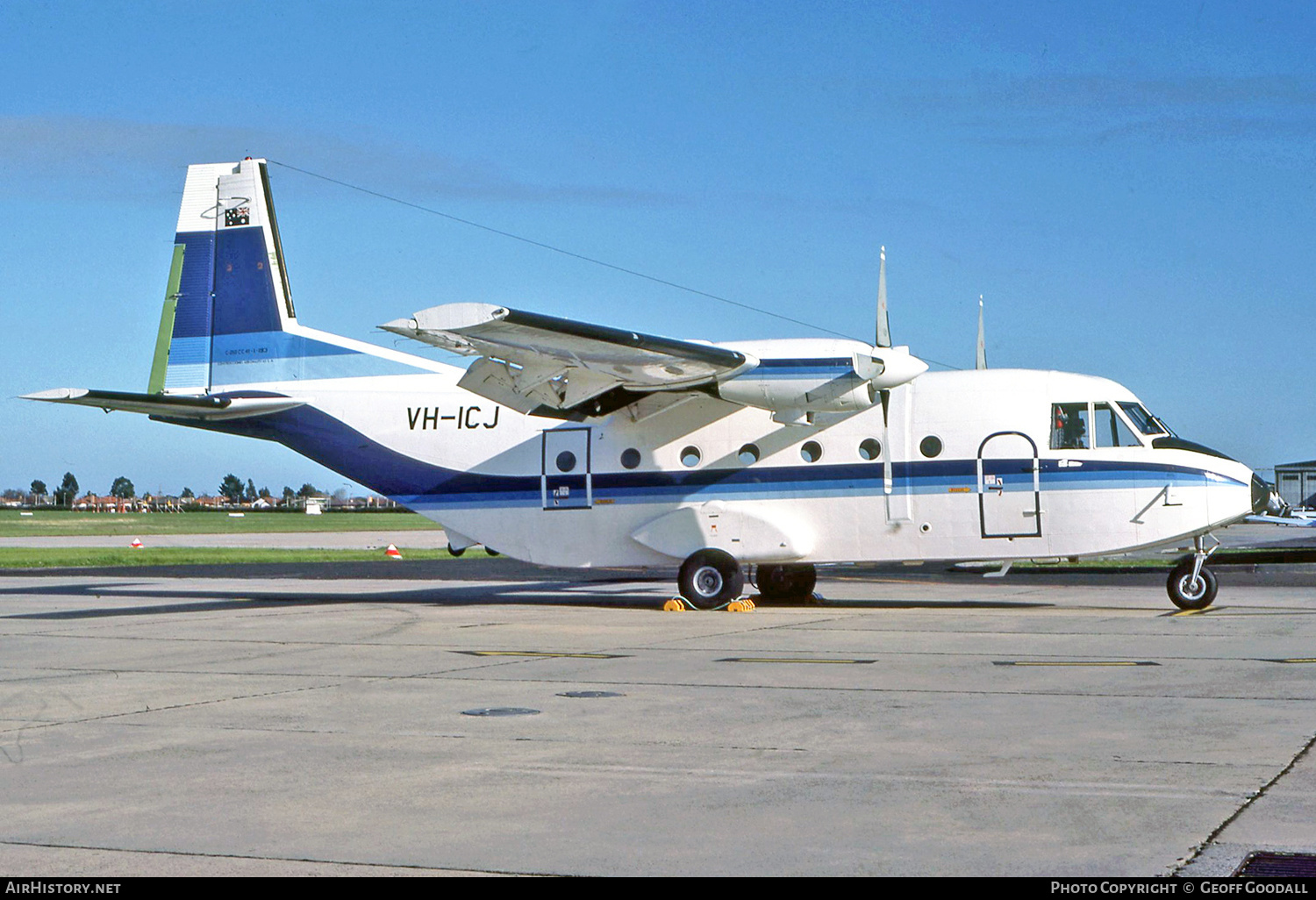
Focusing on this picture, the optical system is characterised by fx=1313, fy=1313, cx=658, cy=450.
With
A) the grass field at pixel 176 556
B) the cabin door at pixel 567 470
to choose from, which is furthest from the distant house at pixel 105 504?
the cabin door at pixel 567 470

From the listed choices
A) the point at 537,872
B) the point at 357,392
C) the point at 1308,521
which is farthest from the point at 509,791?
the point at 1308,521

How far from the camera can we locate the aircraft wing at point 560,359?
15.2 m

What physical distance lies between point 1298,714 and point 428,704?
19.6 ft

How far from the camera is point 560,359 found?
17359 mm

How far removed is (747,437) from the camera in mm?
19328

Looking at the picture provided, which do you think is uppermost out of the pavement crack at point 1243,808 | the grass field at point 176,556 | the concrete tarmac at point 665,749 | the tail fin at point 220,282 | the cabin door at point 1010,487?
the tail fin at point 220,282

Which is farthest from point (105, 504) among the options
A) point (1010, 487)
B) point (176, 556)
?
point (1010, 487)

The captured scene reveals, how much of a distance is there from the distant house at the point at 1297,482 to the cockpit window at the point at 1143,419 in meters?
47.8

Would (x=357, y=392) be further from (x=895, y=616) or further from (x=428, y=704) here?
(x=428, y=704)

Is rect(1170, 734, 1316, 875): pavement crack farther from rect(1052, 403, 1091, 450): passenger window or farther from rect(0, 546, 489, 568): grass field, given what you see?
rect(0, 546, 489, 568): grass field

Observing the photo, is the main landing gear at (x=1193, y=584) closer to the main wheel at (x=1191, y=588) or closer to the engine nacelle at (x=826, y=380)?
the main wheel at (x=1191, y=588)

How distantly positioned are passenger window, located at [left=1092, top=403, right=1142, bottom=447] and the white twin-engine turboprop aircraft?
24 mm

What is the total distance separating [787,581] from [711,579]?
2.23 meters

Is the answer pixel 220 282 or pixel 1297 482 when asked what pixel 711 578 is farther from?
pixel 1297 482
